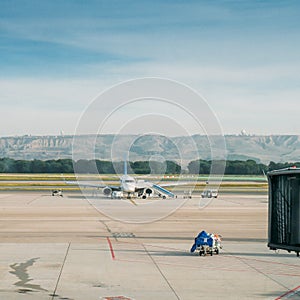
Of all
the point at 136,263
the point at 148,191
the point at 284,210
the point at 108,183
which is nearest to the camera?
the point at 284,210

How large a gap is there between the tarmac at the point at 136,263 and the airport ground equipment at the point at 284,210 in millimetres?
1395

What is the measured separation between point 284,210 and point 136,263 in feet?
21.7

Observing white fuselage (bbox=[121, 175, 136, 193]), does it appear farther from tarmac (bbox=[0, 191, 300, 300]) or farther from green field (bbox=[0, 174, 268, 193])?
tarmac (bbox=[0, 191, 300, 300])

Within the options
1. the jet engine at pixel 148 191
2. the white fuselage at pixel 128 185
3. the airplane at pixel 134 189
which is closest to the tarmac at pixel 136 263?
the white fuselage at pixel 128 185

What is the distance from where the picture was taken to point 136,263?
23.6 metres

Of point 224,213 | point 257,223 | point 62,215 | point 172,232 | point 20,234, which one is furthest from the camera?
point 224,213

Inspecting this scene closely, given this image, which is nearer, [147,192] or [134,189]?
[134,189]

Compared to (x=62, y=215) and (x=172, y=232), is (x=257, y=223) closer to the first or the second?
(x=172, y=232)

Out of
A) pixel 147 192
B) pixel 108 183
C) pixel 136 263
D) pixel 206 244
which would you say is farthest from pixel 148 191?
pixel 136 263

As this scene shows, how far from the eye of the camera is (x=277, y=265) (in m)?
23.6

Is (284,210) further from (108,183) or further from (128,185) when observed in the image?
(108,183)

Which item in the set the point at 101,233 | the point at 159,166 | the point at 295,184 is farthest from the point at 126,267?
the point at 159,166

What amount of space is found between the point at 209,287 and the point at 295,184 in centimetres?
413

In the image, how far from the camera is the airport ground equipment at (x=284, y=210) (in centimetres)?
1903
